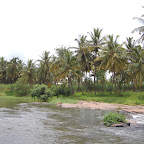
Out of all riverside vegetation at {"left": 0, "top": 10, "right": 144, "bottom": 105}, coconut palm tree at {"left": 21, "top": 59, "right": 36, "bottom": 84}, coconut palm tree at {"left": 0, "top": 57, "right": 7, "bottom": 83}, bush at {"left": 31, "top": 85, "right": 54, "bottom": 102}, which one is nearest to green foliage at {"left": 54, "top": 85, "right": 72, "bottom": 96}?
riverside vegetation at {"left": 0, "top": 10, "right": 144, "bottom": 105}

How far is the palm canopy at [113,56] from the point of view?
2758cm

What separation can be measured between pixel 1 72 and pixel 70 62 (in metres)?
29.8

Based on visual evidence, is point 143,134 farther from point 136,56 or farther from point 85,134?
point 136,56

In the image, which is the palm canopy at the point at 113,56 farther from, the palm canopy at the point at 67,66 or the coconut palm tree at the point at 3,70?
the coconut palm tree at the point at 3,70

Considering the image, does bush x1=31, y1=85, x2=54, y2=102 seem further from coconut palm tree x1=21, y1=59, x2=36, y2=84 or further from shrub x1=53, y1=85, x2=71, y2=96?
coconut palm tree x1=21, y1=59, x2=36, y2=84

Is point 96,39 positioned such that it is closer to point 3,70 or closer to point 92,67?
point 92,67

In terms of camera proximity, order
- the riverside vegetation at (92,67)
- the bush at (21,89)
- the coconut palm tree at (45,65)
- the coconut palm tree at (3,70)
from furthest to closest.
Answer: the coconut palm tree at (3,70) → the coconut palm tree at (45,65) → the bush at (21,89) → the riverside vegetation at (92,67)

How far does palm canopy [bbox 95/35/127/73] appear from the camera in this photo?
27578mm

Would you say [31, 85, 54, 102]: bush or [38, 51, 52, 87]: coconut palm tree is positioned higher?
[38, 51, 52, 87]: coconut palm tree

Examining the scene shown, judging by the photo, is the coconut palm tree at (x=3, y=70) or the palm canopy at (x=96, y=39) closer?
the palm canopy at (x=96, y=39)

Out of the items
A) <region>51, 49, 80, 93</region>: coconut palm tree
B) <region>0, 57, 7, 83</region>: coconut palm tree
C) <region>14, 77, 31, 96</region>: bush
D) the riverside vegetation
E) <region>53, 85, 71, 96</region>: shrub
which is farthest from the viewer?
<region>0, 57, 7, 83</region>: coconut palm tree

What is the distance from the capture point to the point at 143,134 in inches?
326

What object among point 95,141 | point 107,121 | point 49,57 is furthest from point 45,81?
point 95,141

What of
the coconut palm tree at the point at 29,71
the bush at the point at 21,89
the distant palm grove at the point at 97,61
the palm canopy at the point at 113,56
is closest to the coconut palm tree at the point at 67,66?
the distant palm grove at the point at 97,61
